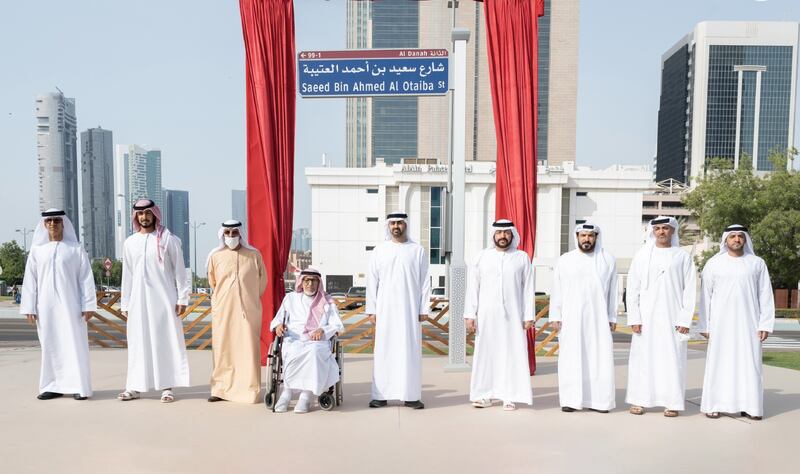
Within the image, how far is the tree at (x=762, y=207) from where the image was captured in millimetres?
19359

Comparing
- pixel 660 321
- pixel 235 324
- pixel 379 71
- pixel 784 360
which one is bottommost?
pixel 784 360

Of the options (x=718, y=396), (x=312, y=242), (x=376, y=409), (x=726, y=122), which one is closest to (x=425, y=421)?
(x=376, y=409)

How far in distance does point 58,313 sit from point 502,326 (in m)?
4.14

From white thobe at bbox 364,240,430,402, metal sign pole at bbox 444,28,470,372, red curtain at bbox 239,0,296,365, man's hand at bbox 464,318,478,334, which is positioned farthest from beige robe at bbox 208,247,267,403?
metal sign pole at bbox 444,28,470,372

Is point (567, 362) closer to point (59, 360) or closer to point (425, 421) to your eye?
point (425, 421)

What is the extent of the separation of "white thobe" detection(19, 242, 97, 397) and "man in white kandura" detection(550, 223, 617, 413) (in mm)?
4355

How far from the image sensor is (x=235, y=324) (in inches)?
182

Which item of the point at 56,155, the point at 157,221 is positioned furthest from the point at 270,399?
the point at 56,155

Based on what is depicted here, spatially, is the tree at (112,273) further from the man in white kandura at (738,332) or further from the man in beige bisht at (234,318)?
the man in white kandura at (738,332)

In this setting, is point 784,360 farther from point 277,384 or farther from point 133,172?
point 133,172

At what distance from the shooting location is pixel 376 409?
4395 mm

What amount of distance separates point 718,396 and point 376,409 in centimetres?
299

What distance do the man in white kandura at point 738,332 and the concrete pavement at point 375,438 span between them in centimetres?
20

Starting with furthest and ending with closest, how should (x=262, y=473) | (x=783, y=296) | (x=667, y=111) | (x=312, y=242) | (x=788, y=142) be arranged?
(x=667, y=111)
(x=788, y=142)
(x=312, y=242)
(x=783, y=296)
(x=262, y=473)
